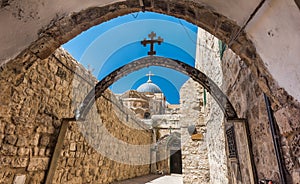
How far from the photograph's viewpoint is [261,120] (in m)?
1.61

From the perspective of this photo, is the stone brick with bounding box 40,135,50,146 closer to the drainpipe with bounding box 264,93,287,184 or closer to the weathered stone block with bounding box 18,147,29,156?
the weathered stone block with bounding box 18,147,29,156

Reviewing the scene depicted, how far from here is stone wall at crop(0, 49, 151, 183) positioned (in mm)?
1769

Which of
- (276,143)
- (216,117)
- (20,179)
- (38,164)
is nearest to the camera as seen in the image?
(276,143)

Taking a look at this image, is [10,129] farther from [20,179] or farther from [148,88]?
[148,88]

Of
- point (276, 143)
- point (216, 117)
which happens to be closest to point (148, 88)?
point (216, 117)


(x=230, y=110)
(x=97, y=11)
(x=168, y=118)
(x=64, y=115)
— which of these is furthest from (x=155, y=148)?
(x=97, y=11)

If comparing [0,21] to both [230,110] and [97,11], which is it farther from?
[230,110]

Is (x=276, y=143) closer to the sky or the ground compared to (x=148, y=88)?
closer to the ground

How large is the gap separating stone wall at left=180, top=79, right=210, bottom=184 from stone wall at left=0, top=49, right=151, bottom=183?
3.08 metres

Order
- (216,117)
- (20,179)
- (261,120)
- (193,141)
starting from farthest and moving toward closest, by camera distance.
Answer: (193,141)
(216,117)
(20,179)
(261,120)

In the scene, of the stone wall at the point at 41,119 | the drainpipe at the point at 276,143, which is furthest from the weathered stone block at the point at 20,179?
the drainpipe at the point at 276,143

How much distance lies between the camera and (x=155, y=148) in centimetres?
1149

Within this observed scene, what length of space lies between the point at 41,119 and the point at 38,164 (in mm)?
497

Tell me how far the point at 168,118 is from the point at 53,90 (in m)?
8.72
